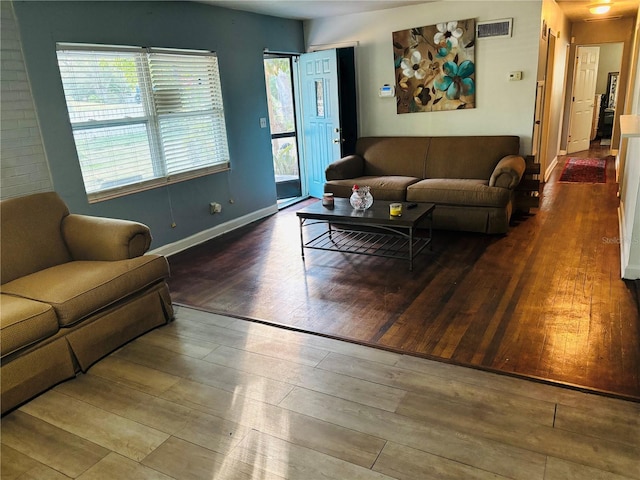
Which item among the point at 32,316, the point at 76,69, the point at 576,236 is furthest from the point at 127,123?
the point at 576,236

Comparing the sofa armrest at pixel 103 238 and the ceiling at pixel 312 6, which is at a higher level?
the ceiling at pixel 312 6

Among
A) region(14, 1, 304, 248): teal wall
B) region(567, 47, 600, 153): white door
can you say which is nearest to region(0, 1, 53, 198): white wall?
region(14, 1, 304, 248): teal wall

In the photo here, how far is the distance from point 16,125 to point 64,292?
1.46 meters

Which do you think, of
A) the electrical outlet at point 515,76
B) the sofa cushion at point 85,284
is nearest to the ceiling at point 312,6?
the electrical outlet at point 515,76

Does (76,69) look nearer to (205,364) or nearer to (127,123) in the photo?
(127,123)

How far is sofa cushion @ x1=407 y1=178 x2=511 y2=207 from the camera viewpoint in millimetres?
4262

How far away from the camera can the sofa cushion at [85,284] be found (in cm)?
244

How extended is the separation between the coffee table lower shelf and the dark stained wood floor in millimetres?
129

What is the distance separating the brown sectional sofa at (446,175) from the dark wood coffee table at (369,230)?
13.9 inches

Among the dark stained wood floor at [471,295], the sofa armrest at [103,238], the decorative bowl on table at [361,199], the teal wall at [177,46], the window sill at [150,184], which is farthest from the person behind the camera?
the decorative bowl on table at [361,199]

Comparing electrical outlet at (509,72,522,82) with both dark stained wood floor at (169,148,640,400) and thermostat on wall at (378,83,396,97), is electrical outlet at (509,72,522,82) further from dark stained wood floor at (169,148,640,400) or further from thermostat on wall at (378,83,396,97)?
dark stained wood floor at (169,148,640,400)

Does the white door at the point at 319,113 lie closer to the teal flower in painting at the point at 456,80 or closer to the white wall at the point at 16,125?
the teal flower in painting at the point at 456,80

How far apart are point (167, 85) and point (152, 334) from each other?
2422 mm

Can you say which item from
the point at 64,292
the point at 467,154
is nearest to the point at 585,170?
the point at 467,154
